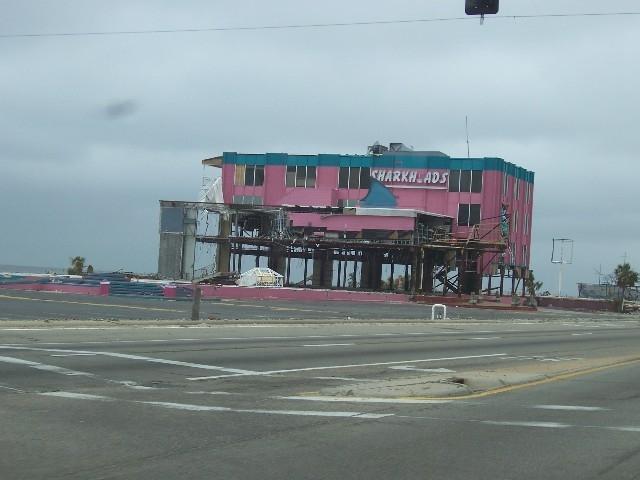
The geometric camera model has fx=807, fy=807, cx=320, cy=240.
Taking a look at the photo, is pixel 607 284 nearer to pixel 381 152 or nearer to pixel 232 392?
pixel 381 152

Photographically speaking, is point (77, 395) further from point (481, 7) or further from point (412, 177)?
point (412, 177)

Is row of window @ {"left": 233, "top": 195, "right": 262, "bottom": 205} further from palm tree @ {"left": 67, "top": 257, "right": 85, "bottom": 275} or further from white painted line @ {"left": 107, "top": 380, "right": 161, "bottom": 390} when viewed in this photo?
white painted line @ {"left": 107, "top": 380, "right": 161, "bottom": 390}

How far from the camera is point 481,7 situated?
1340cm

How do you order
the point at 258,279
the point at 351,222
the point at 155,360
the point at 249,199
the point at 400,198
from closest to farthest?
the point at 155,360
the point at 258,279
the point at 351,222
the point at 400,198
the point at 249,199

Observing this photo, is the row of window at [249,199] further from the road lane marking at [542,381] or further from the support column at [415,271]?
the road lane marking at [542,381]

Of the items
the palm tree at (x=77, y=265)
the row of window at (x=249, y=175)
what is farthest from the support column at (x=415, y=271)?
the palm tree at (x=77, y=265)

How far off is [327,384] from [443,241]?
1933 inches

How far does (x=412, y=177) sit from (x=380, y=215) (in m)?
6.22

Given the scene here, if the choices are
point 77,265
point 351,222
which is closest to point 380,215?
point 351,222

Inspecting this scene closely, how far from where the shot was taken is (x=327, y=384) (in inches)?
539

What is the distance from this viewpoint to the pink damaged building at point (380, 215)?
63.6 metres

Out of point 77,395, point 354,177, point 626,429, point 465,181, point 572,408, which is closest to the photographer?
point 626,429

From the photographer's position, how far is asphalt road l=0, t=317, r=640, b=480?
7605 mm

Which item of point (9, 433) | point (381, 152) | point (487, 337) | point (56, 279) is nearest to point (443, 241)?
point (381, 152)
